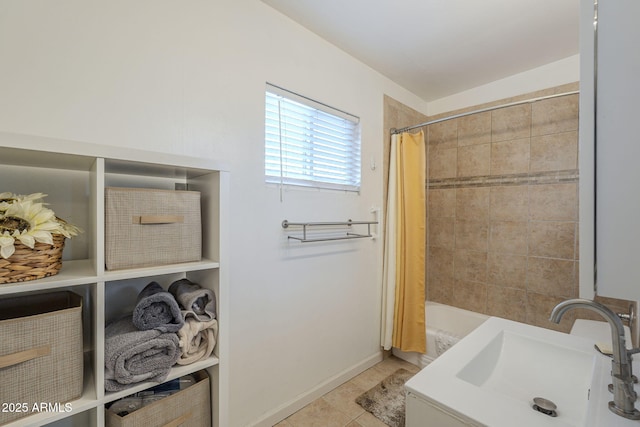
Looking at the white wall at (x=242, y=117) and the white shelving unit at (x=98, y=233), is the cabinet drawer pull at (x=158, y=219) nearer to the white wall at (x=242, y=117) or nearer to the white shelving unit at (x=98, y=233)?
the white shelving unit at (x=98, y=233)

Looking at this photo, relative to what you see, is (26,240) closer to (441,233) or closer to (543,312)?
(441,233)

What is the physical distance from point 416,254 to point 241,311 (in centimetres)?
147

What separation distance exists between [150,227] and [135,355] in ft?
1.24

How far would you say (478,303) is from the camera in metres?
2.52

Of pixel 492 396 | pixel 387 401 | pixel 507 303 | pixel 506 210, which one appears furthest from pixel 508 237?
pixel 492 396

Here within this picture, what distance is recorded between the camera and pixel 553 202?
2146mm

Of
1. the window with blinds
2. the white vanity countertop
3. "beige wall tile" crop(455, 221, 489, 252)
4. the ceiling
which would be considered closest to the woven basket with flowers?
the window with blinds

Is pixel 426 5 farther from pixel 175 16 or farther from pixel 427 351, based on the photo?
pixel 427 351

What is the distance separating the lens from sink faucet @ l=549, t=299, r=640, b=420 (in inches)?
30.2

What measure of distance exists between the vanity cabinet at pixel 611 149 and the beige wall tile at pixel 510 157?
2156 mm

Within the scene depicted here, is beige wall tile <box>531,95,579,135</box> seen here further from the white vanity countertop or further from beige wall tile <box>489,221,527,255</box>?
the white vanity countertop

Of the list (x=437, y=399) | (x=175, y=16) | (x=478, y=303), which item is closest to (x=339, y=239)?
(x=437, y=399)

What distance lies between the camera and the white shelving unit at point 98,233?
71 cm

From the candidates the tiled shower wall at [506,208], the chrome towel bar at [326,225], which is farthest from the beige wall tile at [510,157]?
the chrome towel bar at [326,225]
